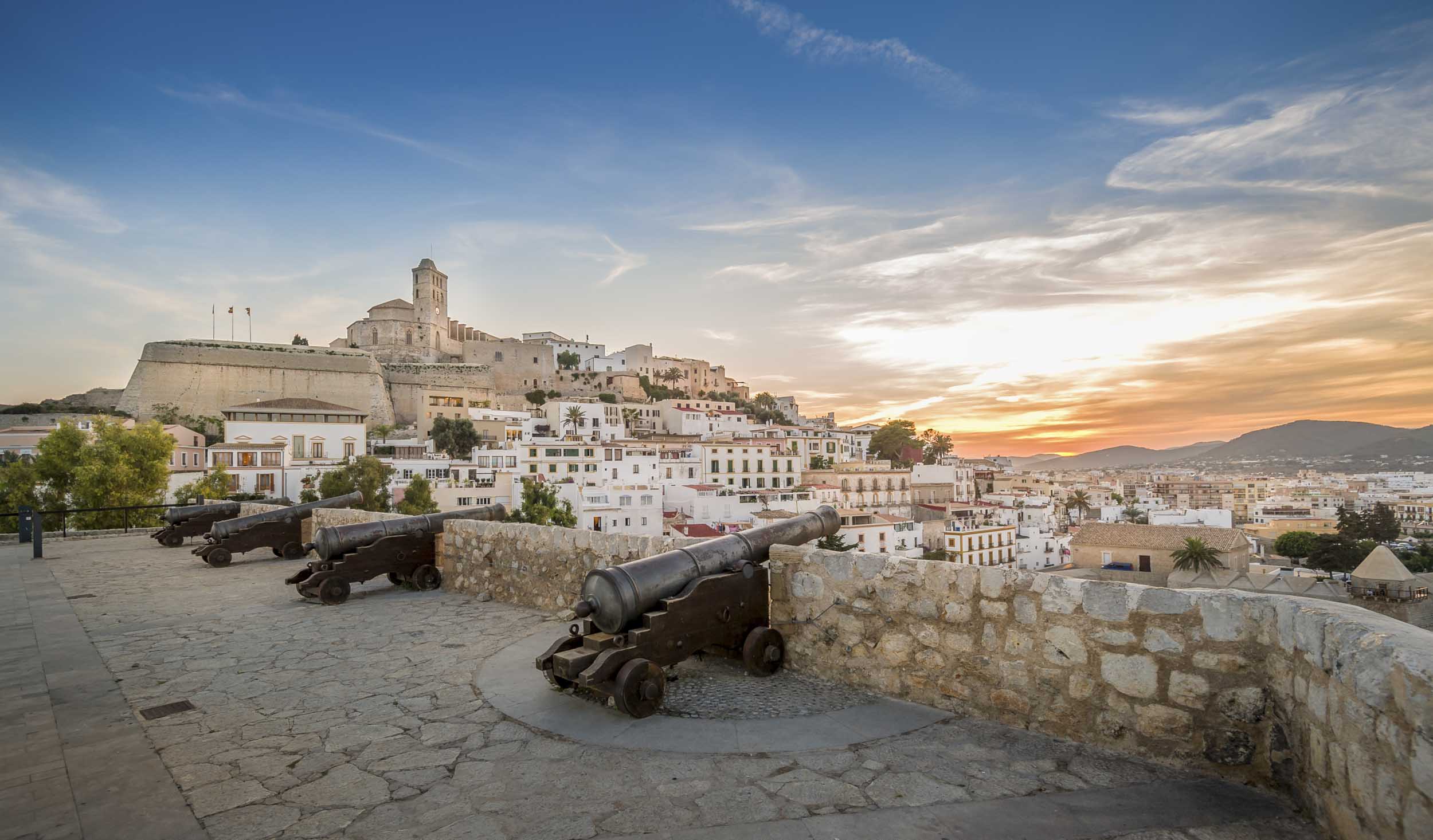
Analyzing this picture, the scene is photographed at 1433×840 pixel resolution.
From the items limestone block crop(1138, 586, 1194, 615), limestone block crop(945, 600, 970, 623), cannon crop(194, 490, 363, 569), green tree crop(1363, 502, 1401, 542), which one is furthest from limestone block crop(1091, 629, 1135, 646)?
green tree crop(1363, 502, 1401, 542)

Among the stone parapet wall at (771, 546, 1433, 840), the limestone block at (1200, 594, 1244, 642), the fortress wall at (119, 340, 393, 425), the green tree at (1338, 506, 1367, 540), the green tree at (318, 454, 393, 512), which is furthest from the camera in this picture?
the fortress wall at (119, 340, 393, 425)

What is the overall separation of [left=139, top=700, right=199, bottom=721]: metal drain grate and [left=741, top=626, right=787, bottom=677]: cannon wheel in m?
3.09

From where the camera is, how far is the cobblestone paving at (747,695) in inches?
145

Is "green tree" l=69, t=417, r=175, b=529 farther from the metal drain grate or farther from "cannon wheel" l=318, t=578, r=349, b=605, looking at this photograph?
the metal drain grate

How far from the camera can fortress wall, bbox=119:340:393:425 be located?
225ft

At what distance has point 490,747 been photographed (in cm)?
326

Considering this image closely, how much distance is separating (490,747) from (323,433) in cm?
6552

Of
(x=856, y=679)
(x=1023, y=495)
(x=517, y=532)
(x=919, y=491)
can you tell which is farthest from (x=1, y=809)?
(x=1023, y=495)

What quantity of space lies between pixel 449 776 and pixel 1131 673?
3.00m

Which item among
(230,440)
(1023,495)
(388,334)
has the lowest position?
(1023,495)

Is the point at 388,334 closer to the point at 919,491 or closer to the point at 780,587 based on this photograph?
the point at 919,491

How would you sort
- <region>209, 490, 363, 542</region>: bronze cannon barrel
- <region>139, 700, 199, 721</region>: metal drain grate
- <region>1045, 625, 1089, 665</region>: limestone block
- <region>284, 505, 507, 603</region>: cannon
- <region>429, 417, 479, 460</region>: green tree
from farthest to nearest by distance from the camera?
<region>429, 417, 479, 460</region>: green tree
<region>209, 490, 363, 542</region>: bronze cannon barrel
<region>284, 505, 507, 603</region>: cannon
<region>139, 700, 199, 721</region>: metal drain grate
<region>1045, 625, 1089, 665</region>: limestone block

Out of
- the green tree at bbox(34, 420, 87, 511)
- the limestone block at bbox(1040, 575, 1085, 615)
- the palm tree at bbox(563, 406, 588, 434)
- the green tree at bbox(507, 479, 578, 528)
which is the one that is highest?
the palm tree at bbox(563, 406, 588, 434)

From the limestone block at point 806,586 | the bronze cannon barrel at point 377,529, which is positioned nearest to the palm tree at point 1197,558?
the bronze cannon barrel at point 377,529
